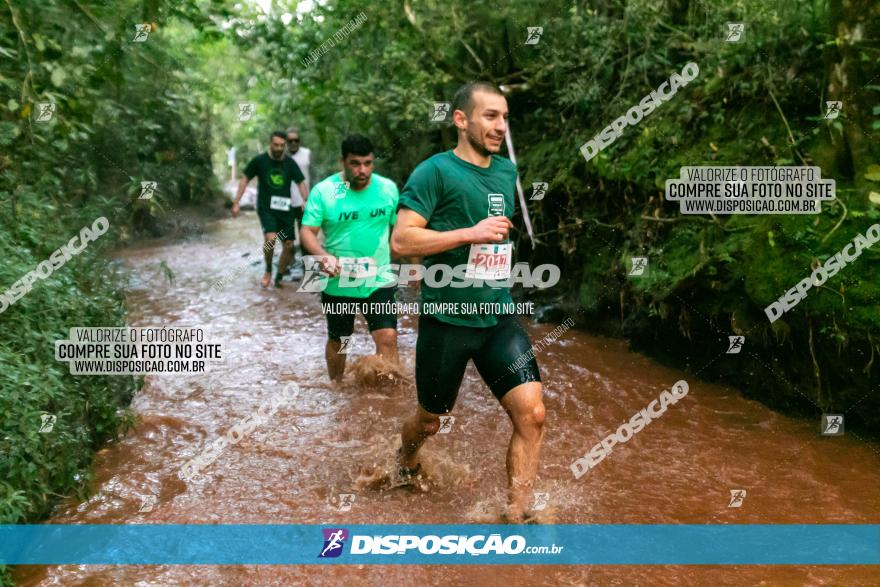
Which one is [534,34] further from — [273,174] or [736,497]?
[736,497]

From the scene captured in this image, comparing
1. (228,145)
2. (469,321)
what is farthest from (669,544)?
(228,145)

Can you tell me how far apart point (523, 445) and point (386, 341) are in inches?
94.1

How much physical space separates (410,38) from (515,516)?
27.0 ft

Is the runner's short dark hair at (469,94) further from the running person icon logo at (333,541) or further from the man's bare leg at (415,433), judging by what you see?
the running person icon logo at (333,541)

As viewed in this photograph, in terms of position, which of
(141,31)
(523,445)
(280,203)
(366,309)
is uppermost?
(141,31)

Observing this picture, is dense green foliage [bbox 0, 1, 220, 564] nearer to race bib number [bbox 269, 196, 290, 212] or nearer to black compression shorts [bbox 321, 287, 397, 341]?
black compression shorts [bbox 321, 287, 397, 341]

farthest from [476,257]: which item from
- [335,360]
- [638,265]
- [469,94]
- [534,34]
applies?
[534,34]

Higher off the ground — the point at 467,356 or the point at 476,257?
the point at 476,257

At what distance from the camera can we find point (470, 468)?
16.6 feet

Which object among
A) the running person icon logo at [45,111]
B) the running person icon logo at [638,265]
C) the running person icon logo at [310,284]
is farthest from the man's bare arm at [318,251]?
the running person icon logo at [310,284]

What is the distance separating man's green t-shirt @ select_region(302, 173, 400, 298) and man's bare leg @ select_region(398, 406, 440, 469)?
1.67m

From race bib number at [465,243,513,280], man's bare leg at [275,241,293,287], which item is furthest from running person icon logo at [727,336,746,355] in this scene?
man's bare leg at [275,241,293,287]

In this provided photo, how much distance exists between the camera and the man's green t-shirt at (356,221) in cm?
594

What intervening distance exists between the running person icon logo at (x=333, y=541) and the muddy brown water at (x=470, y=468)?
0.43 feet
